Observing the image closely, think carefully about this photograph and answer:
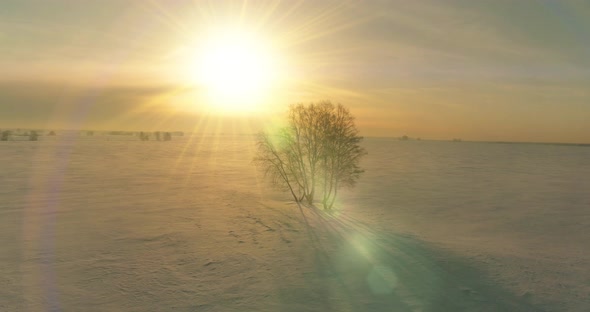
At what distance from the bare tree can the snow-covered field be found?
7.61ft

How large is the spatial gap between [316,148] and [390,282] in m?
14.7

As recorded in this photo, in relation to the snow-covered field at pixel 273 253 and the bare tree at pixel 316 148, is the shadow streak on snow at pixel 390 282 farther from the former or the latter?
the bare tree at pixel 316 148

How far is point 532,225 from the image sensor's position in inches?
808

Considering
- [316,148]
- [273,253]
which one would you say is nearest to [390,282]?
[273,253]

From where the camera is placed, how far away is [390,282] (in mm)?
11852

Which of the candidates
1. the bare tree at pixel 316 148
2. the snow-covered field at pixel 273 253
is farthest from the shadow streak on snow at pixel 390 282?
the bare tree at pixel 316 148

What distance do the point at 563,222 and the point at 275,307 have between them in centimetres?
1993

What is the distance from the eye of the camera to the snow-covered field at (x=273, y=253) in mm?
10453

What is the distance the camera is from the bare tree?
81.7 feet

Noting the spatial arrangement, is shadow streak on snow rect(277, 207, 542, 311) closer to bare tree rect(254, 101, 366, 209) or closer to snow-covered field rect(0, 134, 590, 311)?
snow-covered field rect(0, 134, 590, 311)

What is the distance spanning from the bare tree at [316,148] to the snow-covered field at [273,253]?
2320mm

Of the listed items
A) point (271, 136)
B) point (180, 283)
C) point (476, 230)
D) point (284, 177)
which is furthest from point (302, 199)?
point (180, 283)

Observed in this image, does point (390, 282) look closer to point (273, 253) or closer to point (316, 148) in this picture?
point (273, 253)

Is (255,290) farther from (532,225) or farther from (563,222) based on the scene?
(563,222)
